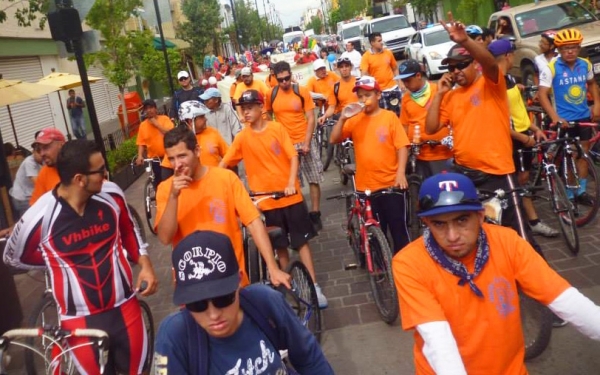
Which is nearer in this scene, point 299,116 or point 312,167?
point 312,167

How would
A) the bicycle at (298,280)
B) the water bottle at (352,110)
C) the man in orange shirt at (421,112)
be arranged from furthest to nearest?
1. the man in orange shirt at (421,112)
2. the water bottle at (352,110)
3. the bicycle at (298,280)

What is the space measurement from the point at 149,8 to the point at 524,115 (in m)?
17.4

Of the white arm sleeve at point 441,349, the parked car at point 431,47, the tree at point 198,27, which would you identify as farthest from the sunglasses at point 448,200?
the tree at point 198,27

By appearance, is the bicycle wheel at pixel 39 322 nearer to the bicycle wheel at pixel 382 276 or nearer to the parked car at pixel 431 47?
the bicycle wheel at pixel 382 276

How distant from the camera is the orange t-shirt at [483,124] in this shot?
14.4ft

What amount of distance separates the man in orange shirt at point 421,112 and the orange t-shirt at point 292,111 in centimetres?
218

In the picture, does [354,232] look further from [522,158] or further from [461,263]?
[461,263]

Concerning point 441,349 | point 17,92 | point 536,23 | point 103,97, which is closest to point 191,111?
point 441,349

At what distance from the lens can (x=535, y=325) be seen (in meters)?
4.02

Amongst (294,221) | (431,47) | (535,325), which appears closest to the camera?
(535,325)

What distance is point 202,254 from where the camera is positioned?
208 cm

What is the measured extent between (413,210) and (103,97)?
26.8 metres

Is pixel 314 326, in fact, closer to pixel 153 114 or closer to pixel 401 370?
pixel 401 370

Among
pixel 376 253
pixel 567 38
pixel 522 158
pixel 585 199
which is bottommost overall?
pixel 585 199
